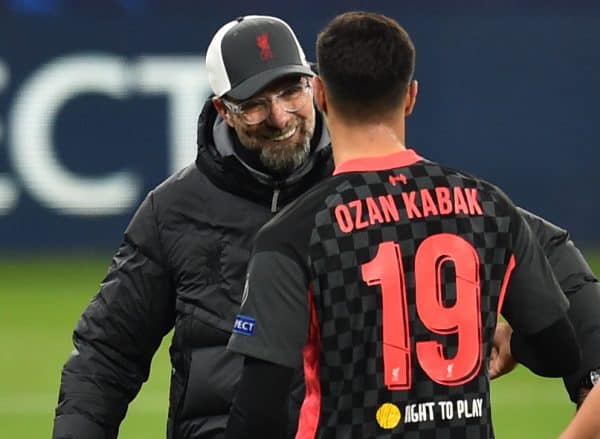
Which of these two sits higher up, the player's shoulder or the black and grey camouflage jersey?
the player's shoulder

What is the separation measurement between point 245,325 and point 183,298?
93 cm

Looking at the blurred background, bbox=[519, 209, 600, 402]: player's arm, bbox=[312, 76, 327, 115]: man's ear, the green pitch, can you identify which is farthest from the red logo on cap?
the blurred background

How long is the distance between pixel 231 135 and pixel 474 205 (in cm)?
111

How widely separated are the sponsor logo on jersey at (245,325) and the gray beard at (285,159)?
3.09 feet

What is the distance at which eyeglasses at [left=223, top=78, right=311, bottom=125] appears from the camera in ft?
14.0

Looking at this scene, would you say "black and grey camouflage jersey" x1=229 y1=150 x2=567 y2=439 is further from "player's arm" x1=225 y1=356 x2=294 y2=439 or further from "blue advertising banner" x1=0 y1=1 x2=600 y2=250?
"blue advertising banner" x1=0 y1=1 x2=600 y2=250

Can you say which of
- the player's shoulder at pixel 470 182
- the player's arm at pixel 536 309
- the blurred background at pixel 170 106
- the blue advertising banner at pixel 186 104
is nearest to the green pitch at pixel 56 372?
the blurred background at pixel 170 106

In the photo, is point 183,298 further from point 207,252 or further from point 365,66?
point 365,66

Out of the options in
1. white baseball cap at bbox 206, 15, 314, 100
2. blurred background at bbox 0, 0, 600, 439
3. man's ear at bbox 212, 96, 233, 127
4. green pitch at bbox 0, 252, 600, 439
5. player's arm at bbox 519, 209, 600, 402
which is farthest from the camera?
blurred background at bbox 0, 0, 600, 439

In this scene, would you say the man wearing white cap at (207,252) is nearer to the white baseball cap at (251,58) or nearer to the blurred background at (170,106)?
the white baseball cap at (251,58)

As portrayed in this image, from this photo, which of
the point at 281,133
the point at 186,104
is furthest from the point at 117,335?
the point at 186,104

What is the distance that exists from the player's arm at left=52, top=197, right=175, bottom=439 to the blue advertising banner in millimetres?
7332

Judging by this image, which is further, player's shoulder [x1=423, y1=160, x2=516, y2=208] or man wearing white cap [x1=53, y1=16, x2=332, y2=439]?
man wearing white cap [x1=53, y1=16, x2=332, y2=439]

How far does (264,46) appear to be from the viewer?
433 cm
